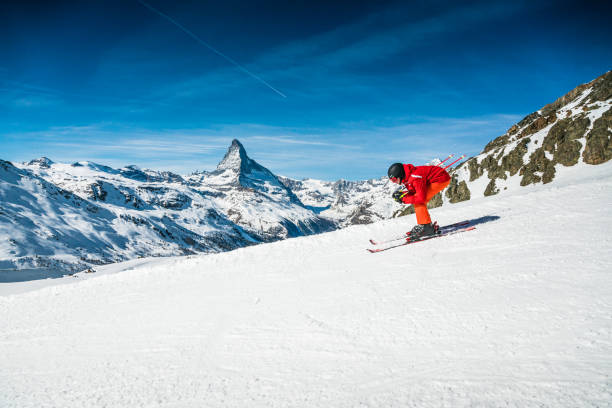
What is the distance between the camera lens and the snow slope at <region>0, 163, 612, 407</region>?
10.6ft

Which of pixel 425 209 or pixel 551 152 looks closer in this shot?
pixel 425 209

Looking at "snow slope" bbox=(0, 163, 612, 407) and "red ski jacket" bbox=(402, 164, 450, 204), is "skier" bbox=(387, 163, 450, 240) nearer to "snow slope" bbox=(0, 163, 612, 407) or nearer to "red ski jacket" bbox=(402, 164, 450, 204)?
"red ski jacket" bbox=(402, 164, 450, 204)

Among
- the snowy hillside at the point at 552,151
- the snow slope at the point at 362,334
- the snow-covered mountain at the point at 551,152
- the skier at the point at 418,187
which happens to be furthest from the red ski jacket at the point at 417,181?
the snow-covered mountain at the point at 551,152

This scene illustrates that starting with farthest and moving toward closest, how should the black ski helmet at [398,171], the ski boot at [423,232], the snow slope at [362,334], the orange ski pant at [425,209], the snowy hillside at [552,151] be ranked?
the snowy hillside at [552,151] < the orange ski pant at [425,209] < the black ski helmet at [398,171] < the ski boot at [423,232] < the snow slope at [362,334]

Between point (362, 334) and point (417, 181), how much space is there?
6445mm

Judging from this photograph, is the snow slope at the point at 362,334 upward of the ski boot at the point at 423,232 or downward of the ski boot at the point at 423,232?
downward

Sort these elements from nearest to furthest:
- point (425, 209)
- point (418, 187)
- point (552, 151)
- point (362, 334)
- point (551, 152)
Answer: point (362, 334), point (418, 187), point (425, 209), point (552, 151), point (551, 152)

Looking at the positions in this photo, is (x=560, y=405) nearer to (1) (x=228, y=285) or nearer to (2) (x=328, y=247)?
(1) (x=228, y=285)

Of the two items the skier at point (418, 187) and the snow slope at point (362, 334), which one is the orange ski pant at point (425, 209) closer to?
the skier at point (418, 187)

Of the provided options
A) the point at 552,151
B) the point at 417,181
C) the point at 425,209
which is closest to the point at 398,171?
the point at 417,181

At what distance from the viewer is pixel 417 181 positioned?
Result: 32.2 feet

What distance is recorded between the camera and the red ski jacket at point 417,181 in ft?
32.2

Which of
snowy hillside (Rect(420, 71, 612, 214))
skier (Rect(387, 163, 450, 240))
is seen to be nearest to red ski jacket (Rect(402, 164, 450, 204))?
skier (Rect(387, 163, 450, 240))

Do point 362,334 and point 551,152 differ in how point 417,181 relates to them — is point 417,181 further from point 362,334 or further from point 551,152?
point 551,152
